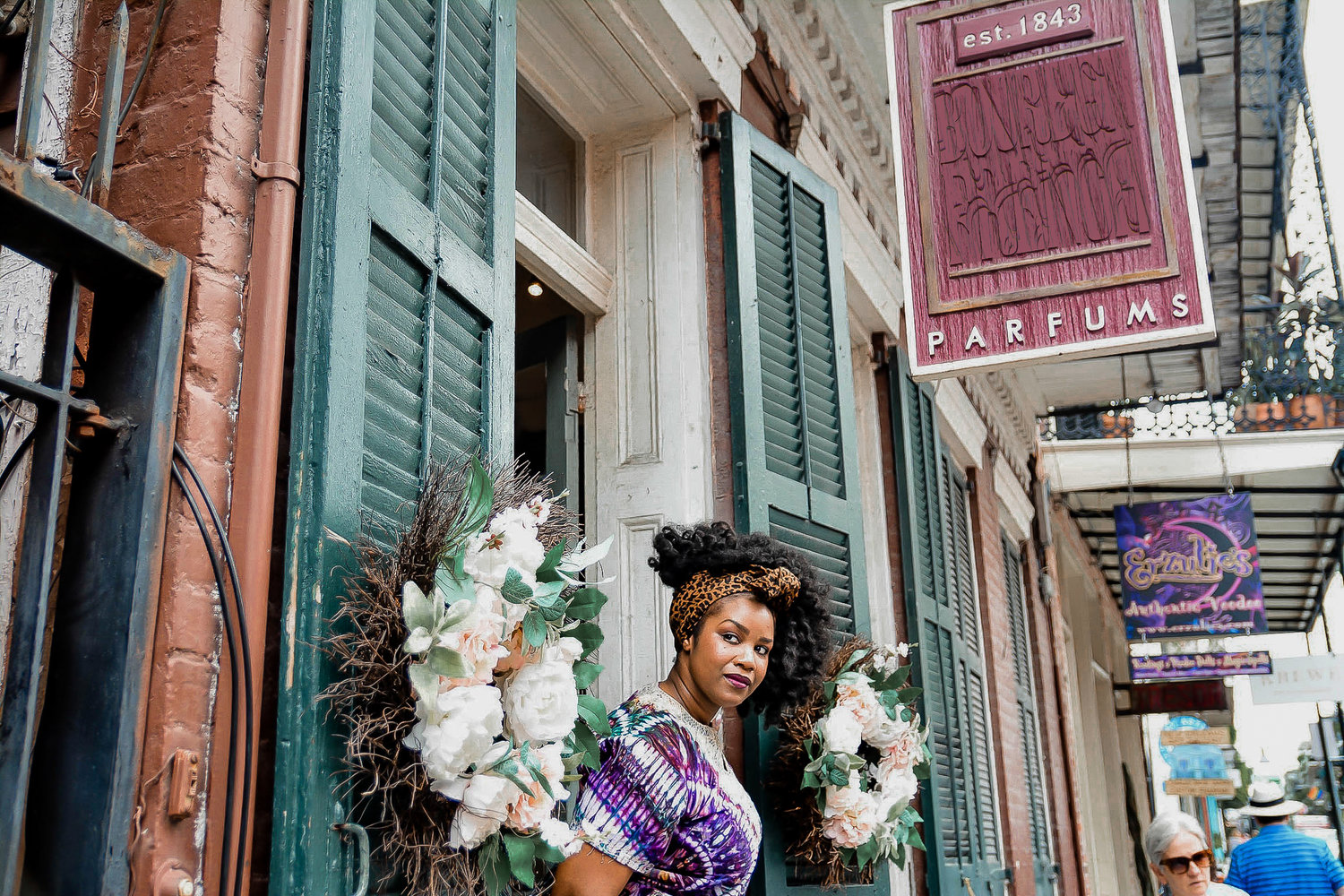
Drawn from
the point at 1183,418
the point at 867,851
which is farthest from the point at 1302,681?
the point at 867,851

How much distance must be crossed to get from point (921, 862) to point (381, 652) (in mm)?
3949

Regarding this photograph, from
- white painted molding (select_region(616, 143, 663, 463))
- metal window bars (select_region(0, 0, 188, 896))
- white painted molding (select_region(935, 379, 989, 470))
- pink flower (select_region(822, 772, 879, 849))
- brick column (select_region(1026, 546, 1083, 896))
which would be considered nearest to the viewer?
metal window bars (select_region(0, 0, 188, 896))

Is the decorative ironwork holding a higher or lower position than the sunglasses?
higher

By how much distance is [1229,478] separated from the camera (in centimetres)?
1130

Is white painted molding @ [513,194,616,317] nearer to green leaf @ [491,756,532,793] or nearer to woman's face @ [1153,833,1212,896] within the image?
green leaf @ [491,756,532,793]

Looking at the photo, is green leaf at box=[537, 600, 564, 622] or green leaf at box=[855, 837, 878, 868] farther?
green leaf at box=[855, 837, 878, 868]

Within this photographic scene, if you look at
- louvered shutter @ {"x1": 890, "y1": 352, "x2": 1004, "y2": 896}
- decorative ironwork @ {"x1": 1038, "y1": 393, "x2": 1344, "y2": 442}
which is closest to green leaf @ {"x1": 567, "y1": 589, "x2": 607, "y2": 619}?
louvered shutter @ {"x1": 890, "y1": 352, "x2": 1004, "y2": 896}

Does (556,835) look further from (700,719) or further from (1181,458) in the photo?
(1181,458)

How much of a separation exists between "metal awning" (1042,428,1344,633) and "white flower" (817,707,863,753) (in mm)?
8283

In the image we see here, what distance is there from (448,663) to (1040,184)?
9.67 ft

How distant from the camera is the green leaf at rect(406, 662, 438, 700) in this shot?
1.75 metres

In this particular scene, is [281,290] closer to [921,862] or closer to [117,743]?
→ [117,743]

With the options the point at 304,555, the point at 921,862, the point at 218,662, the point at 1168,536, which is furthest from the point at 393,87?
the point at 1168,536

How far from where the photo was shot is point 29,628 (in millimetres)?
1534
